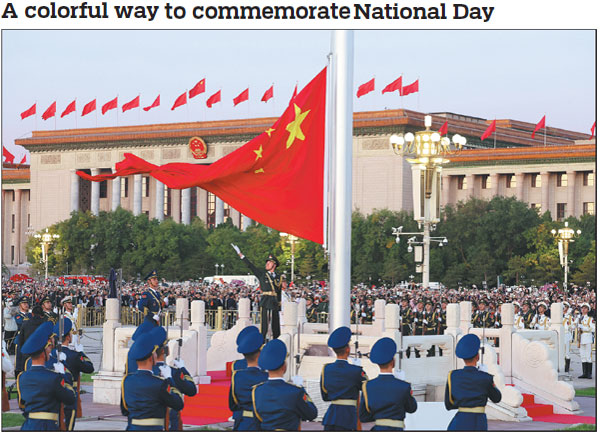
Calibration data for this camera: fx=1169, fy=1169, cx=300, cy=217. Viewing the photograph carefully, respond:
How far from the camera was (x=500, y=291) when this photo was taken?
44219 mm

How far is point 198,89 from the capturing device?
225 feet

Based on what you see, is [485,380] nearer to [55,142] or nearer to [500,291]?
[500,291]

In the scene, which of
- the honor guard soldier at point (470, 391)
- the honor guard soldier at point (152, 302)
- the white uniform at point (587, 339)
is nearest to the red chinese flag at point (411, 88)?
the white uniform at point (587, 339)

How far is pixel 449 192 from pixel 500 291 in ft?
137

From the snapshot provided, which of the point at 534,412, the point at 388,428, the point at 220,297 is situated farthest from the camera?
the point at 220,297

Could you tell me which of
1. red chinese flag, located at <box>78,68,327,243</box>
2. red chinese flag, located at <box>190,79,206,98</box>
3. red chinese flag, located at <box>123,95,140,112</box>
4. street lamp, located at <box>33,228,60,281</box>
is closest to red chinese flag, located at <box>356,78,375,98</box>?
red chinese flag, located at <box>190,79,206,98</box>

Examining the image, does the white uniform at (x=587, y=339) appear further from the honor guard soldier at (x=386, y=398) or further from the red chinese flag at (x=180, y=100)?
the red chinese flag at (x=180, y=100)

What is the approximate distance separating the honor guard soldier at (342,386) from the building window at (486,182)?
245ft

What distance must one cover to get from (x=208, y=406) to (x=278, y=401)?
700 centimetres

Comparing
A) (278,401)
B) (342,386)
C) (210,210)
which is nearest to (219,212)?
(210,210)

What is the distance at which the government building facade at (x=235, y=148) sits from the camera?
8000 cm

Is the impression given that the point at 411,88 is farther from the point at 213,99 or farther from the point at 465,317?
the point at 465,317

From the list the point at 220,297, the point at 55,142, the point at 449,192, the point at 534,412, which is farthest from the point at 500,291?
the point at 55,142

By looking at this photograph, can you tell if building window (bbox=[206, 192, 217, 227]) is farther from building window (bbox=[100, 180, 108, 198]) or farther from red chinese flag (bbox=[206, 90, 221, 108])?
red chinese flag (bbox=[206, 90, 221, 108])
